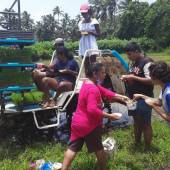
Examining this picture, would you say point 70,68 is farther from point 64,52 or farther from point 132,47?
point 132,47

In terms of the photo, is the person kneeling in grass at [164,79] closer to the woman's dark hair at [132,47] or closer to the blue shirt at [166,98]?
the blue shirt at [166,98]

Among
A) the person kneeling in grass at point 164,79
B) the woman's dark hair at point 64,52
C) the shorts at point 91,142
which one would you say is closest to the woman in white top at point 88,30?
the woman's dark hair at point 64,52

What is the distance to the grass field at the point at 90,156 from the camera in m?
6.18

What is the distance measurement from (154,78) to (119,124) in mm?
3892

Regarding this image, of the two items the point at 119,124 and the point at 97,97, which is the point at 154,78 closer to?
the point at 97,97

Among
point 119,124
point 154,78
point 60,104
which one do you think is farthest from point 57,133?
point 154,78

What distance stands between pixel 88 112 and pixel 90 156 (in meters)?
1.34

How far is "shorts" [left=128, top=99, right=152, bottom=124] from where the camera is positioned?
6702mm

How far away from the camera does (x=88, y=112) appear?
5.30 metres

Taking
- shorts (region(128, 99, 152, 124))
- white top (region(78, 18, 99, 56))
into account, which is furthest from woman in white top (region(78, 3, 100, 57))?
shorts (region(128, 99, 152, 124))

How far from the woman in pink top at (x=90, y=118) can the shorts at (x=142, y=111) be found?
128cm

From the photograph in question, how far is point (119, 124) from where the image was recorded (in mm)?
8617

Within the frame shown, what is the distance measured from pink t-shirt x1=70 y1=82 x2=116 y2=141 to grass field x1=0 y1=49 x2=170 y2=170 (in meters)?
0.81

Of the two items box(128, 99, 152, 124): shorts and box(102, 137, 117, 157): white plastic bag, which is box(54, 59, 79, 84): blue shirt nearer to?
box(128, 99, 152, 124): shorts
